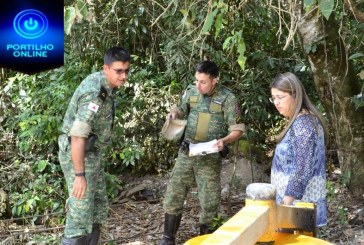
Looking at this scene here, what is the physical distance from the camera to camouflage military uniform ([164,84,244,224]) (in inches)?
180

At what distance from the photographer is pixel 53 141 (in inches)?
224

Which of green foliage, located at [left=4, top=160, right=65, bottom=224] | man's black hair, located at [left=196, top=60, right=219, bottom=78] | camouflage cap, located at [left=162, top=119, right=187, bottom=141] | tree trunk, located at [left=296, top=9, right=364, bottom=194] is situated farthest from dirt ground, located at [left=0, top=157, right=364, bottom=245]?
man's black hair, located at [left=196, top=60, right=219, bottom=78]

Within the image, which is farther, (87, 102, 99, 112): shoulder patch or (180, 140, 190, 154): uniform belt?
(180, 140, 190, 154): uniform belt

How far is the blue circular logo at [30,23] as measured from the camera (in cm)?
550

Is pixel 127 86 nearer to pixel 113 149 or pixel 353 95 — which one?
pixel 113 149

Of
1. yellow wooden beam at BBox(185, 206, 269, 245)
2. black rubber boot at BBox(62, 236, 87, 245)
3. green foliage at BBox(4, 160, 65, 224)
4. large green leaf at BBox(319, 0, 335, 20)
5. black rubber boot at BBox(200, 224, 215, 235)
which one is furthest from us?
green foliage at BBox(4, 160, 65, 224)

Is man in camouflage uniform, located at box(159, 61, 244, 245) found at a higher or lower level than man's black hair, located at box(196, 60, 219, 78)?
lower

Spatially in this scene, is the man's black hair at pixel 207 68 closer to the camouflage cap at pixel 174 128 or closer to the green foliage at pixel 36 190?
the camouflage cap at pixel 174 128

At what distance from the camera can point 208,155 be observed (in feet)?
15.0

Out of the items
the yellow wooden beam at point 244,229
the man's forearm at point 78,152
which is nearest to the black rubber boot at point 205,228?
the man's forearm at point 78,152

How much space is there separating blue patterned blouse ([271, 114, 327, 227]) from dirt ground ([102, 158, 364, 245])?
1721mm

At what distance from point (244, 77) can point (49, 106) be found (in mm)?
2055

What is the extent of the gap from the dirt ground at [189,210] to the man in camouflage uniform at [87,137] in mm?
887

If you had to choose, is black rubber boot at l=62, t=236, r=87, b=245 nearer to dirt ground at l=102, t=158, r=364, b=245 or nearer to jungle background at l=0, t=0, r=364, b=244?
dirt ground at l=102, t=158, r=364, b=245
